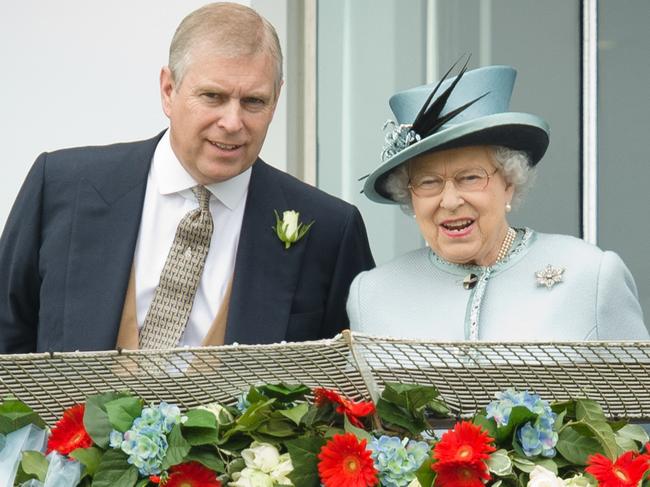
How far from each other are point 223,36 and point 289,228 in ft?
1.57

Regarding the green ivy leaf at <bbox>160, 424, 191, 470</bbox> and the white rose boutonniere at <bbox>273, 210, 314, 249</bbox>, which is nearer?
the green ivy leaf at <bbox>160, 424, 191, 470</bbox>

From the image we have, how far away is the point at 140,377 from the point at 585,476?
662 mm

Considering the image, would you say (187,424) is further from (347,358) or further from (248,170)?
(248,170)

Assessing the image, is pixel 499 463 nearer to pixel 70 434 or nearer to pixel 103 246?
pixel 70 434

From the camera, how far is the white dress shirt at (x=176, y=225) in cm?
328

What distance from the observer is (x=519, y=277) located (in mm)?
3074

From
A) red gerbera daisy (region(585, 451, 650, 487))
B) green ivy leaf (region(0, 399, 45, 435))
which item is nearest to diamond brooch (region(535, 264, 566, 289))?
red gerbera daisy (region(585, 451, 650, 487))

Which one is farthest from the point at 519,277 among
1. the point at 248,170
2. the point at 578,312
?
the point at 248,170

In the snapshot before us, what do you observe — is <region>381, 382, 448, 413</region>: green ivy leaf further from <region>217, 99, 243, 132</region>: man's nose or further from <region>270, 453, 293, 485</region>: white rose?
<region>217, 99, 243, 132</region>: man's nose

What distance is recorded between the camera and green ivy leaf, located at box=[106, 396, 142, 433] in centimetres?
208

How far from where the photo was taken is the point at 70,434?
6.89 ft

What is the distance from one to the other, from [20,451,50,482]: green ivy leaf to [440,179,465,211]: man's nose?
119 cm

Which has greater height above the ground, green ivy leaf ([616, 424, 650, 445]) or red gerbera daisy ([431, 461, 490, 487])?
green ivy leaf ([616, 424, 650, 445])

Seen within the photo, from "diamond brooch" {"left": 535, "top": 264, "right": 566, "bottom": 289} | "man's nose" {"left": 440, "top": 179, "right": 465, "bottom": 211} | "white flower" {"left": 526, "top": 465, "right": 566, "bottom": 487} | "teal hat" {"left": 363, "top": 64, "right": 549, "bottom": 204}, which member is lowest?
"white flower" {"left": 526, "top": 465, "right": 566, "bottom": 487}
